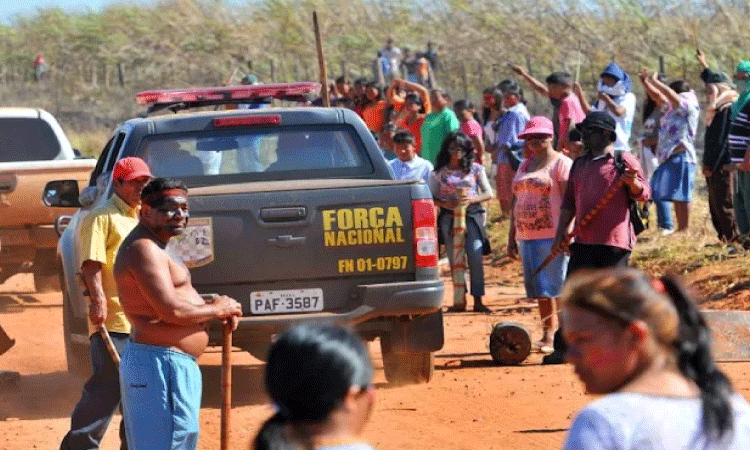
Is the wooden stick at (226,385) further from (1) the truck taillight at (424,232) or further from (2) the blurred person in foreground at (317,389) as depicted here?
(2) the blurred person in foreground at (317,389)

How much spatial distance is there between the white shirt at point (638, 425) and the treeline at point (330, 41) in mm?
23470

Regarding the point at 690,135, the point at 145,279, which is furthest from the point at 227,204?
the point at 690,135

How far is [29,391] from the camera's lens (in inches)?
453

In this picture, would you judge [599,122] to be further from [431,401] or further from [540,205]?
[431,401]

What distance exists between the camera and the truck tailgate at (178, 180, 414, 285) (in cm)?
962

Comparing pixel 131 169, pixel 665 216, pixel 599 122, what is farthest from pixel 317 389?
pixel 665 216

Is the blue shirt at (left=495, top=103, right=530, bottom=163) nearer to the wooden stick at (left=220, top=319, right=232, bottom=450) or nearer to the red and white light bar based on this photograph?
the red and white light bar

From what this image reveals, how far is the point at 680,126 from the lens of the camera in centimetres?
1569

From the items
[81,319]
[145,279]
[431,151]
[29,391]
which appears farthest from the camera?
[431,151]

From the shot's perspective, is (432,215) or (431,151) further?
(431,151)

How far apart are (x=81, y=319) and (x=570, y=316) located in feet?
23.8

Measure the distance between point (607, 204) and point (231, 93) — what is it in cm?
290

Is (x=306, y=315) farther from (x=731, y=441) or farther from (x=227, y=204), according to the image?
Answer: (x=731, y=441)

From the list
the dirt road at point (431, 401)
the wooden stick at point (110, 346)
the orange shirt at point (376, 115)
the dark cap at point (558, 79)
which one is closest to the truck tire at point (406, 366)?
the dirt road at point (431, 401)
